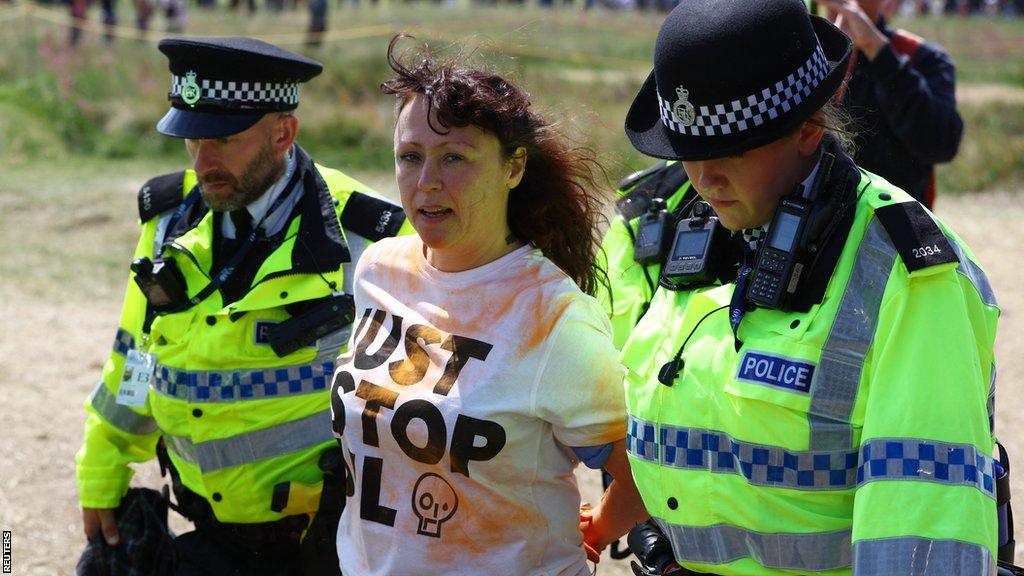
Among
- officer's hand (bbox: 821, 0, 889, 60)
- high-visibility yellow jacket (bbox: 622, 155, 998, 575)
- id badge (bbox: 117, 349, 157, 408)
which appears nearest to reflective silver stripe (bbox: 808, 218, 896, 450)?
high-visibility yellow jacket (bbox: 622, 155, 998, 575)

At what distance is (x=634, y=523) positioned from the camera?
2.99 meters

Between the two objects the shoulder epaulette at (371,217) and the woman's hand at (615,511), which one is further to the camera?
the shoulder epaulette at (371,217)

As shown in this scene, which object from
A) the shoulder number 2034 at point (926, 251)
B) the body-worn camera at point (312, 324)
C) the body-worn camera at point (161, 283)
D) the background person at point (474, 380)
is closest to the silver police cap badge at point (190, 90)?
the body-worn camera at point (161, 283)

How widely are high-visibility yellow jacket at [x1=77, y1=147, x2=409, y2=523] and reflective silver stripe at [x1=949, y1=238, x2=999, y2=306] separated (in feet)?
6.65

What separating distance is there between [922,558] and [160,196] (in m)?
2.91

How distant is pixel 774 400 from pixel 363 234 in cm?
193

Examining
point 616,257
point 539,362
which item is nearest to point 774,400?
point 539,362

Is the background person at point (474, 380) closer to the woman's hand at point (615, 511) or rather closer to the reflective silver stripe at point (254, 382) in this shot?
the woman's hand at point (615, 511)

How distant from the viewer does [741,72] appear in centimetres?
222

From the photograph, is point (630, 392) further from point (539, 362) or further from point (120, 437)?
point (120, 437)

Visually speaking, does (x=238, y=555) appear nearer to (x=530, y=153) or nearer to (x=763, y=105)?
(x=530, y=153)

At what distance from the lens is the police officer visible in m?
3.60

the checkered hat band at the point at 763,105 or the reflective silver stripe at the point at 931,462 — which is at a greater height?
the checkered hat band at the point at 763,105

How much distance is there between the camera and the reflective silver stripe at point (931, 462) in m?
2.01
